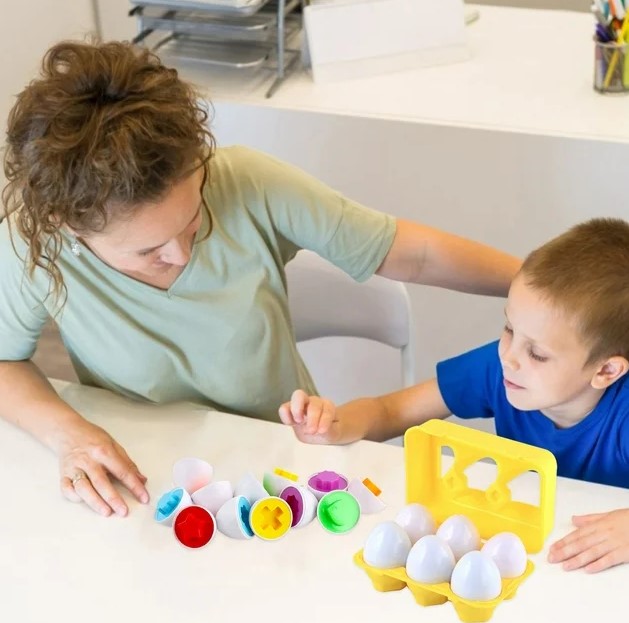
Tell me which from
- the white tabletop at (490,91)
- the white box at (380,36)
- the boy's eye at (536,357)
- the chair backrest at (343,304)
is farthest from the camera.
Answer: the white box at (380,36)

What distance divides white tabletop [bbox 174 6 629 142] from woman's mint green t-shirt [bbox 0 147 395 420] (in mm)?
618

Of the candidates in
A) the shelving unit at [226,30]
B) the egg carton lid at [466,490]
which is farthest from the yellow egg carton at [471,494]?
the shelving unit at [226,30]

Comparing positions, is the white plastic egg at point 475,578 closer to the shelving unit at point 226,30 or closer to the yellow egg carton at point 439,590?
the yellow egg carton at point 439,590

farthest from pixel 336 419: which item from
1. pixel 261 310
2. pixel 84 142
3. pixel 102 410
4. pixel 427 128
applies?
pixel 427 128

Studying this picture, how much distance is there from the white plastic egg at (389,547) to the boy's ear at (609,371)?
332mm

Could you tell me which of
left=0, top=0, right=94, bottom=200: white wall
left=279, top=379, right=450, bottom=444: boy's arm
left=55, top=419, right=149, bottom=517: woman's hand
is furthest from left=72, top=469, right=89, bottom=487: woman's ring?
left=0, top=0, right=94, bottom=200: white wall

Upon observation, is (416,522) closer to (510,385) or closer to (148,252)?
(510,385)

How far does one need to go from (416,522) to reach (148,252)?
0.42 metres

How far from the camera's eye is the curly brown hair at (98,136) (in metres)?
0.96

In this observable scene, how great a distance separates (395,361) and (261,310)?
795mm

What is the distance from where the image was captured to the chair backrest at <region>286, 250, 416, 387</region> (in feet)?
4.67

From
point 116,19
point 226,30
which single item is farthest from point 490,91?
point 116,19

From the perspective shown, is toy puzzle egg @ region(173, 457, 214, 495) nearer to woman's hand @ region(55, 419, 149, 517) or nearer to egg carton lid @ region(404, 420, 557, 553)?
woman's hand @ region(55, 419, 149, 517)

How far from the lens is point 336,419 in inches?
43.9
